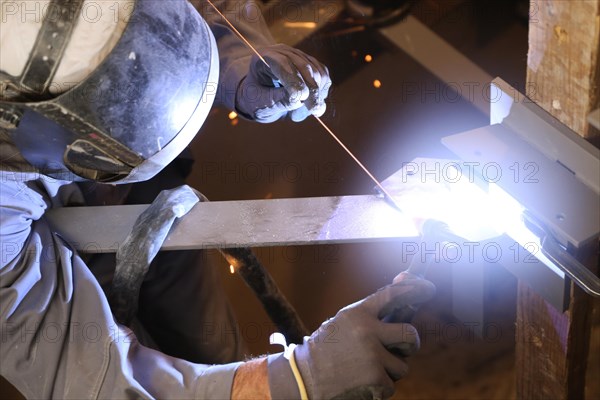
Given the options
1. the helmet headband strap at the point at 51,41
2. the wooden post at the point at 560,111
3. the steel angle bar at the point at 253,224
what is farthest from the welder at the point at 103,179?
the wooden post at the point at 560,111

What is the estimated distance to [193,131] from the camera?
1.86m

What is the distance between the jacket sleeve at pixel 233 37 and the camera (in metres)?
2.42

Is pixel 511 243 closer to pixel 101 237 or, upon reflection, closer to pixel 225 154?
pixel 101 237

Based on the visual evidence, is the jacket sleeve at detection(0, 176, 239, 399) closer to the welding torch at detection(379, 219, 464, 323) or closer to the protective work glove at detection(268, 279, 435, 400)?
the protective work glove at detection(268, 279, 435, 400)

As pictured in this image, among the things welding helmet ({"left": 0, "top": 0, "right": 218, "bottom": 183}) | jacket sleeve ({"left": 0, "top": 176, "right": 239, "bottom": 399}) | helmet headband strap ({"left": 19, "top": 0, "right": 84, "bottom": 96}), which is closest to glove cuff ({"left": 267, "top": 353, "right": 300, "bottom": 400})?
jacket sleeve ({"left": 0, "top": 176, "right": 239, "bottom": 399})

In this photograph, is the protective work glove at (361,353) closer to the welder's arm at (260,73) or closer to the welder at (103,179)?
the welder at (103,179)

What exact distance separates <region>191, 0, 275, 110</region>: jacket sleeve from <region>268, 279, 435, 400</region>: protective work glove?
984 mm

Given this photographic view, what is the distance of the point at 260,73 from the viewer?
2.27m

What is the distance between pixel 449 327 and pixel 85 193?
1754 mm

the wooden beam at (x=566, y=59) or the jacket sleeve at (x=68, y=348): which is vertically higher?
the wooden beam at (x=566, y=59)

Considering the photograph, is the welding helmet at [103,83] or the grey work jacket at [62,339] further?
the grey work jacket at [62,339]

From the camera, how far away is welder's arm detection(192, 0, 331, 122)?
2.10 meters

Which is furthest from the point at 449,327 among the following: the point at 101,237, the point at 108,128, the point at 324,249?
the point at 108,128

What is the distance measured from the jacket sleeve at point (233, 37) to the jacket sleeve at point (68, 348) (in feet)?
2.78
